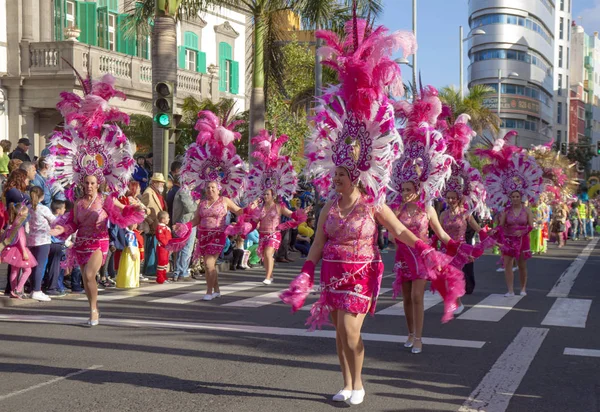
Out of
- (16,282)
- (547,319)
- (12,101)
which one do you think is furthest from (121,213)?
(12,101)

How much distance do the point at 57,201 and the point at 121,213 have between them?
3420 mm

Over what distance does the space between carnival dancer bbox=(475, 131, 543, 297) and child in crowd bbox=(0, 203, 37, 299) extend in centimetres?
718

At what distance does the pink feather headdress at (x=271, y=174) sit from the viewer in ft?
50.4

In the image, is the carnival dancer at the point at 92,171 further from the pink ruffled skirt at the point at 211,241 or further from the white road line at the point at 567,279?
the white road line at the point at 567,279

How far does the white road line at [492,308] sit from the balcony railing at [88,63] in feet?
43.4

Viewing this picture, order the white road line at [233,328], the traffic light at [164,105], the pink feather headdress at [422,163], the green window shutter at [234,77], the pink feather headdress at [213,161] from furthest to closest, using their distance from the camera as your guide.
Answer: the green window shutter at [234,77], the traffic light at [164,105], the pink feather headdress at [213,161], the white road line at [233,328], the pink feather headdress at [422,163]

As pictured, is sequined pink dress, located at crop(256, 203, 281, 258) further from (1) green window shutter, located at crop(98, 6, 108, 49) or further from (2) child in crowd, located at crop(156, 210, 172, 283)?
(1) green window shutter, located at crop(98, 6, 108, 49)

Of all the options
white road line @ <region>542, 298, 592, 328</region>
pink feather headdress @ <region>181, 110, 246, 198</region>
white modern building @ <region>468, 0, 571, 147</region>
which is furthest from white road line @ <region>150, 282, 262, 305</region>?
white modern building @ <region>468, 0, 571, 147</region>

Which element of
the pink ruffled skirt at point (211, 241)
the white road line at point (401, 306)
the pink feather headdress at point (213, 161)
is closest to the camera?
the white road line at point (401, 306)

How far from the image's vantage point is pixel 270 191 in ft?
50.0

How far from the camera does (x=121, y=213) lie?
981 cm

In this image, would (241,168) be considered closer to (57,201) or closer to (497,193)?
(57,201)

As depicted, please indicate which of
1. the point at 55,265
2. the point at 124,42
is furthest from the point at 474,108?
the point at 55,265

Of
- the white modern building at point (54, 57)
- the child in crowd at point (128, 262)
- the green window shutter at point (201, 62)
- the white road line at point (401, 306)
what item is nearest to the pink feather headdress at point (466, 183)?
the white road line at point (401, 306)
